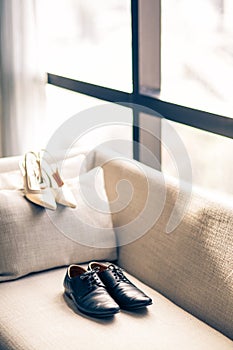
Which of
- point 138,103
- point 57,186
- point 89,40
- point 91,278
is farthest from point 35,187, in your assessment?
point 89,40

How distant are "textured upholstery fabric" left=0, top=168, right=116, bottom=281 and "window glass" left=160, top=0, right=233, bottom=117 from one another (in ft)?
1.81

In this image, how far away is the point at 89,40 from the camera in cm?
323

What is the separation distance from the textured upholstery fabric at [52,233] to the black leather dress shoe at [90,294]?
0.17 meters

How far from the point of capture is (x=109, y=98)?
2930mm

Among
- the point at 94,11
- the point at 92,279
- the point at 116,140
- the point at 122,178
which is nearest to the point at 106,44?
the point at 94,11

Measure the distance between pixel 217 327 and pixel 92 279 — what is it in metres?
0.42

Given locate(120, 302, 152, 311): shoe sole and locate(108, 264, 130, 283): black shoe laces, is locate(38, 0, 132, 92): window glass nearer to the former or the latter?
locate(108, 264, 130, 283): black shoe laces

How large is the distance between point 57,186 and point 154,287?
511 millimetres

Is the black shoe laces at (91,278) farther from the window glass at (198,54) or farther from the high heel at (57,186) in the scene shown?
the window glass at (198,54)

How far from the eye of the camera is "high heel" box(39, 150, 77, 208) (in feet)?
7.66

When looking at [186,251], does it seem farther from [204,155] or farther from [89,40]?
[89,40]

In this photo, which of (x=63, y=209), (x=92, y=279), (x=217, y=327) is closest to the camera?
(x=217, y=327)

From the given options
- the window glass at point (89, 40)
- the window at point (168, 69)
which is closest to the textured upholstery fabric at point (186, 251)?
the window at point (168, 69)

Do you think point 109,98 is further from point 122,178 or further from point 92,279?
point 92,279
